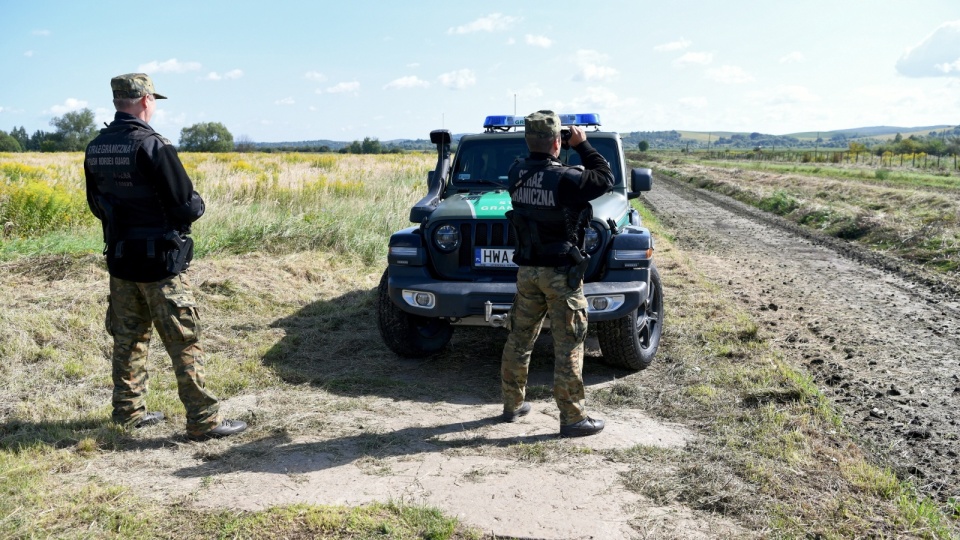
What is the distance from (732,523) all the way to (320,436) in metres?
2.37

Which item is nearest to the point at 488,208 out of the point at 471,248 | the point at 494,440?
the point at 471,248

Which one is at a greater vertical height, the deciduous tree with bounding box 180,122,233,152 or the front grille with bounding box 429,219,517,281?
the deciduous tree with bounding box 180,122,233,152

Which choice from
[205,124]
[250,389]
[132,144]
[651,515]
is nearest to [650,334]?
[651,515]

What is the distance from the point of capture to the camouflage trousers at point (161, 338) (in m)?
4.24

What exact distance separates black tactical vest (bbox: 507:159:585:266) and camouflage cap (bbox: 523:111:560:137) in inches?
6.6

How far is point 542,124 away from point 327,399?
2.39 meters

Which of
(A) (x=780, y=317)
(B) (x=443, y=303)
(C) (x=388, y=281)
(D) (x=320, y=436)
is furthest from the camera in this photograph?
(A) (x=780, y=317)

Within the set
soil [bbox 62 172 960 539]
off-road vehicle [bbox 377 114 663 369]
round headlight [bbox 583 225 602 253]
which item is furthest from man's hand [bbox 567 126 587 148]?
soil [bbox 62 172 960 539]

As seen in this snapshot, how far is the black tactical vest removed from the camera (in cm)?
426

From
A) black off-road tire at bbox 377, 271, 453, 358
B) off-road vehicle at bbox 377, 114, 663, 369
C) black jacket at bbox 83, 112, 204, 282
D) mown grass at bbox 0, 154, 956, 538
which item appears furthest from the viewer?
black off-road tire at bbox 377, 271, 453, 358

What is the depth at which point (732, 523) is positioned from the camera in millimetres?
3344

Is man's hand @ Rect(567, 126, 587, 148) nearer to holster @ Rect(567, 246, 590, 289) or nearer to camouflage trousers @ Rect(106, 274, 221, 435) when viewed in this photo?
holster @ Rect(567, 246, 590, 289)

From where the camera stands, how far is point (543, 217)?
14.3 feet

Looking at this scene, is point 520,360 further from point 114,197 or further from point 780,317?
point 780,317
